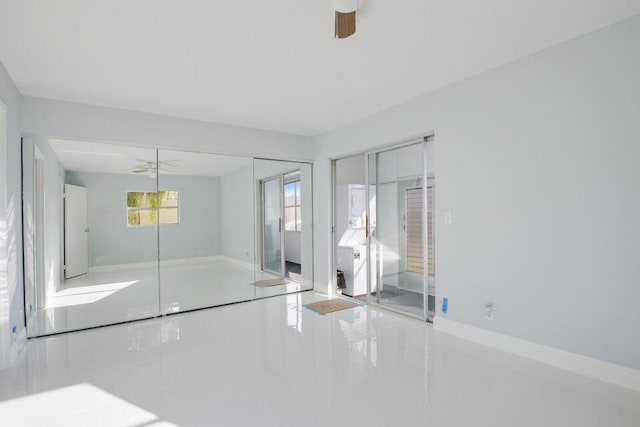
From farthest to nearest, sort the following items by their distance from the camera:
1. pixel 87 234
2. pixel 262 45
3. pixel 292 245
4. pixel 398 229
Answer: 1. pixel 292 245
2. pixel 87 234
3. pixel 398 229
4. pixel 262 45

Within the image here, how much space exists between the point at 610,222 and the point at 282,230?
4518 millimetres

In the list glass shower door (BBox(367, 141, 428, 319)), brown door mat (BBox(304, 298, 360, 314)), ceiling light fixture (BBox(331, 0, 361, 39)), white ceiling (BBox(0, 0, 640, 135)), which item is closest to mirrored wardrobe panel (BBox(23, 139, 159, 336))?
white ceiling (BBox(0, 0, 640, 135))

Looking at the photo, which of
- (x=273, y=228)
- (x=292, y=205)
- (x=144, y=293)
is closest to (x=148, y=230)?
(x=144, y=293)

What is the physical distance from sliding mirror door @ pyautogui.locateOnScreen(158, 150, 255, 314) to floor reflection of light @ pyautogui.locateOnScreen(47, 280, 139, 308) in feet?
2.08

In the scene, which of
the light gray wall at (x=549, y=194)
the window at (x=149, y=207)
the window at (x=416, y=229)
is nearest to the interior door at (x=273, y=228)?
the window at (x=149, y=207)

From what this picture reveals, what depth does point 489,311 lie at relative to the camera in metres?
3.13

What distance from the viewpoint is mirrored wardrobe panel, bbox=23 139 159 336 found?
3.64 metres

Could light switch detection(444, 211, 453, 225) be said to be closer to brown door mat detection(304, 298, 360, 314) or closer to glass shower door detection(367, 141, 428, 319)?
glass shower door detection(367, 141, 428, 319)

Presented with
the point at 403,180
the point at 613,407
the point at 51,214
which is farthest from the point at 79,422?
the point at 403,180

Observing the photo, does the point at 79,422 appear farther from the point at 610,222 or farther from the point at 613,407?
the point at 610,222

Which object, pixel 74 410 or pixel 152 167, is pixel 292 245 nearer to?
pixel 152 167

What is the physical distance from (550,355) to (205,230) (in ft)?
15.3

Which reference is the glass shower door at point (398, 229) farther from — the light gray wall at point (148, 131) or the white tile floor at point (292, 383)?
the light gray wall at point (148, 131)

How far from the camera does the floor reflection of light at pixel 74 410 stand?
6.64ft
